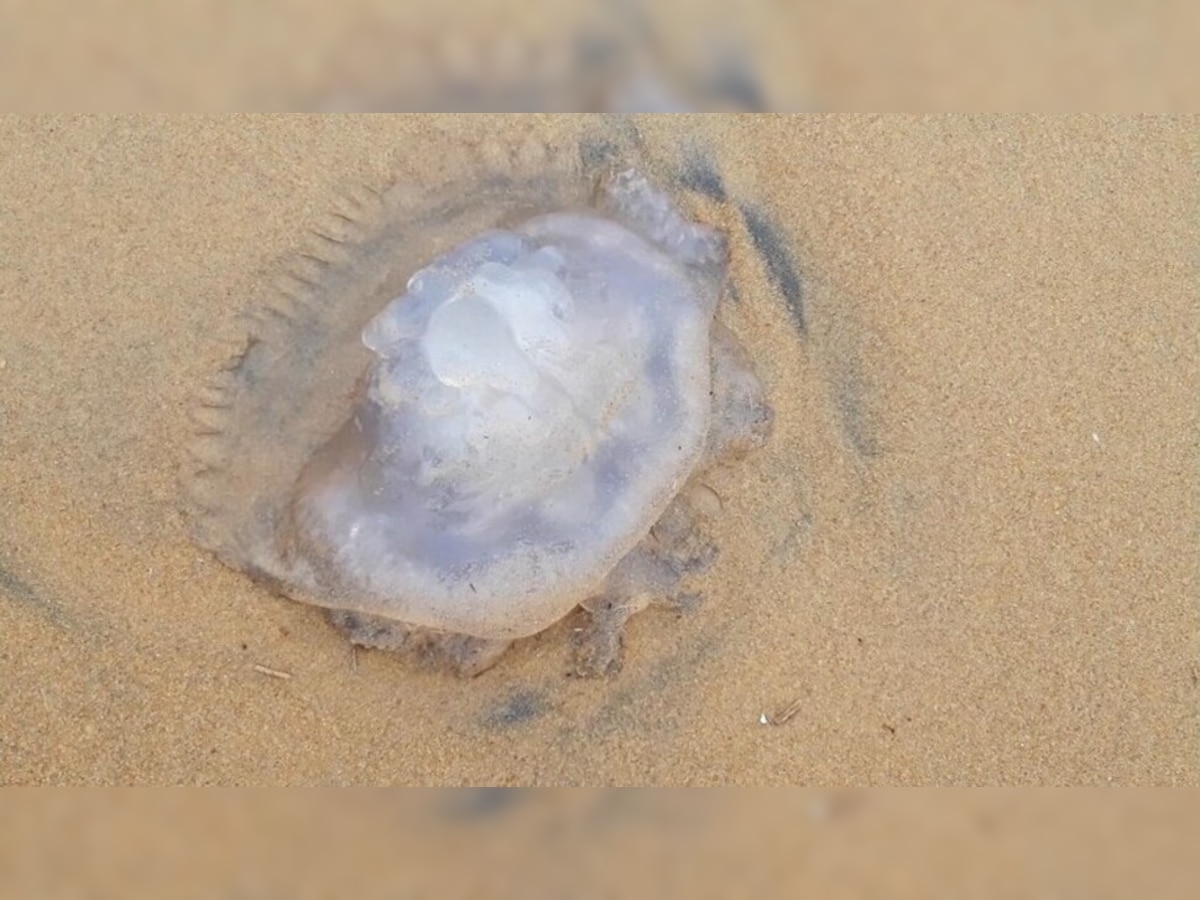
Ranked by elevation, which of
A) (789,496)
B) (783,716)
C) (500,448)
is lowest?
(783,716)

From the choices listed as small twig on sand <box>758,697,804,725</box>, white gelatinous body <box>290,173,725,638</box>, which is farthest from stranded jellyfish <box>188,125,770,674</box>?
small twig on sand <box>758,697,804,725</box>

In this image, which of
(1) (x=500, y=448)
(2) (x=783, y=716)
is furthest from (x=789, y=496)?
(1) (x=500, y=448)

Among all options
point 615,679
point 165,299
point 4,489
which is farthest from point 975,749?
point 4,489

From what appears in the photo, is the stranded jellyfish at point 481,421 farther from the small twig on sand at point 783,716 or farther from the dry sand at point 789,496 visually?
the small twig on sand at point 783,716

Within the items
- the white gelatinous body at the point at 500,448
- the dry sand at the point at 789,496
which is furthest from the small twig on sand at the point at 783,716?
the white gelatinous body at the point at 500,448

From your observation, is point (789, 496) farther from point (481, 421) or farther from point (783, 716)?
point (481, 421)

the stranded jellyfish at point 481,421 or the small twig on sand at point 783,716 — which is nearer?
the stranded jellyfish at point 481,421
